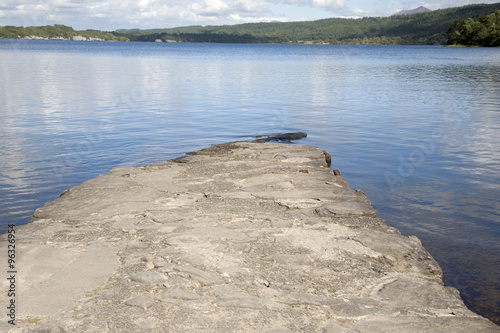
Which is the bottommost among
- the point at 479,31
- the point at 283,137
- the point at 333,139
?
the point at 333,139

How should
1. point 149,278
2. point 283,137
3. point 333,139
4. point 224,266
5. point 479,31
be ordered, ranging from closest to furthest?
point 149,278 < point 224,266 < point 283,137 < point 333,139 < point 479,31

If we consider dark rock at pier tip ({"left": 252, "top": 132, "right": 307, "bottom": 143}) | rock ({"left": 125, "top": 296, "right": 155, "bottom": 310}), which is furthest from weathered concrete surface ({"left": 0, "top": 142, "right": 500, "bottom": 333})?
dark rock at pier tip ({"left": 252, "top": 132, "right": 307, "bottom": 143})

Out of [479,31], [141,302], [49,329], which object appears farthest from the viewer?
[479,31]

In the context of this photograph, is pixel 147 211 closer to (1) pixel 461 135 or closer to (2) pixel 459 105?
(1) pixel 461 135

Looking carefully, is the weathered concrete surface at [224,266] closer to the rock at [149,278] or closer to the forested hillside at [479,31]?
the rock at [149,278]

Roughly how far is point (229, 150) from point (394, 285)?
22.9 feet

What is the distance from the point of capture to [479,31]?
129500 millimetres

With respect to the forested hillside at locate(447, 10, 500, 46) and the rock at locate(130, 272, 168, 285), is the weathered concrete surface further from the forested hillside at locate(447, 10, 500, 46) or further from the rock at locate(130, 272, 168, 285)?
the forested hillside at locate(447, 10, 500, 46)

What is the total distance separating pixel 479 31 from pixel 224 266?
146m

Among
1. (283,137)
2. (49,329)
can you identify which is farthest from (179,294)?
(283,137)

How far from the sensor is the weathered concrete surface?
13.1 ft

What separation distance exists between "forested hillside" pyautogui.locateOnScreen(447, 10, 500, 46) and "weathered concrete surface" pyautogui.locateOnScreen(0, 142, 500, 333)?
138188 mm

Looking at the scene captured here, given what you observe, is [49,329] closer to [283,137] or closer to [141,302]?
[141,302]

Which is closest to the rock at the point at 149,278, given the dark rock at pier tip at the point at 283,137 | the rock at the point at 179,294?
the rock at the point at 179,294
